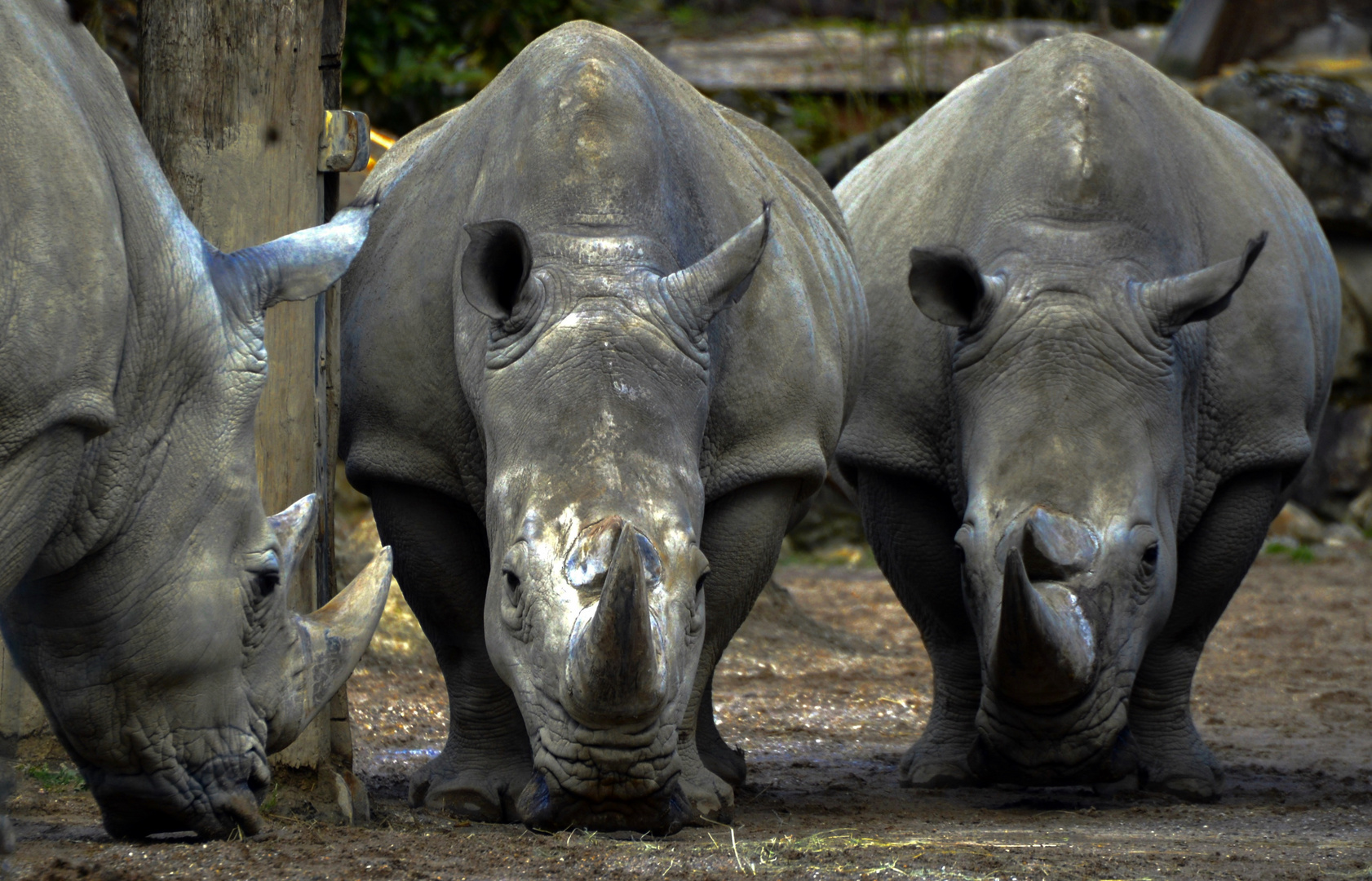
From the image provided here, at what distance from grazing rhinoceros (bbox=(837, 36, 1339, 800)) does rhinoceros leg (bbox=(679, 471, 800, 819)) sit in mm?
633

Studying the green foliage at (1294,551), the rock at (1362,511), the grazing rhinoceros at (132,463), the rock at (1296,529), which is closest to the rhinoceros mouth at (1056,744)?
the grazing rhinoceros at (132,463)

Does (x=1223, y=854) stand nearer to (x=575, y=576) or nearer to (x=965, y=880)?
(x=965, y=880)

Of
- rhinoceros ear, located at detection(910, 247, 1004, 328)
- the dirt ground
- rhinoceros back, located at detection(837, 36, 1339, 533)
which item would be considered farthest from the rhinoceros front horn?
rhinoceros back, located at detection(837, 36, 1339, 533)

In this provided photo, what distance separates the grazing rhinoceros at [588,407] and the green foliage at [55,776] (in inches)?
Answer: 38.2

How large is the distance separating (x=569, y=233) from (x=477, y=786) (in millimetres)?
1526

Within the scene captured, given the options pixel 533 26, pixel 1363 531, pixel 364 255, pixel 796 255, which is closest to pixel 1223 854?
pixel 796 255

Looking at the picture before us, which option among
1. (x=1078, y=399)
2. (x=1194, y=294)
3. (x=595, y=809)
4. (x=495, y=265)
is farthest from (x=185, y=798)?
(x=1194, y=294)

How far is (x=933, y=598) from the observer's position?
243 inches

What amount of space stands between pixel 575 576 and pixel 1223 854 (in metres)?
1.61

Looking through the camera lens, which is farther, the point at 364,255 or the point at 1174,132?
the point at 1174,132

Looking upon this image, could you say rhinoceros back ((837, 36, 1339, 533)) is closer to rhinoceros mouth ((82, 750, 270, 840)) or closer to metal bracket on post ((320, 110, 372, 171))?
metal bracket on post ((320, 110, 372, 171))

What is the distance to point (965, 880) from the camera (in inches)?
151

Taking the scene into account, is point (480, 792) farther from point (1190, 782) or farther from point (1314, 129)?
point (1314, 129)

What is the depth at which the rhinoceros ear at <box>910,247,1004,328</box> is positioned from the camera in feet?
17.9
